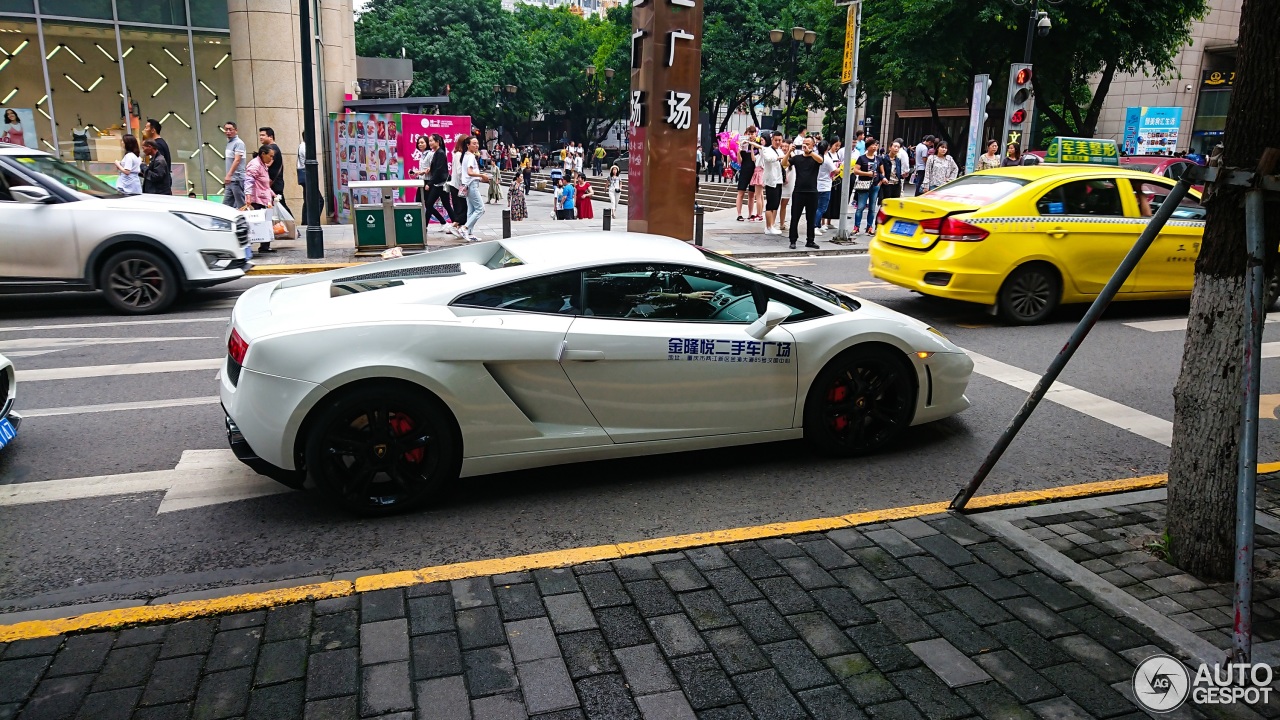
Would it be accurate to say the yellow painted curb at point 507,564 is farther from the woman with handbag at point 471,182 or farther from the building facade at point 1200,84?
the building facade at point 1200,84

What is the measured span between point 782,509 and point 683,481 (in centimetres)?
65

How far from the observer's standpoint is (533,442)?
470 cm

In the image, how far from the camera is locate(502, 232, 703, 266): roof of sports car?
504 cm

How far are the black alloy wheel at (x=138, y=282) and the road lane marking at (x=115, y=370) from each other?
2.40 m

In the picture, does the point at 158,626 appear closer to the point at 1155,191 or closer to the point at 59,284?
the point at 59,284

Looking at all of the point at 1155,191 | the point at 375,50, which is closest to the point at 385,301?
the point at 1155,191

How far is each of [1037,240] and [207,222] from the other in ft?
29.3

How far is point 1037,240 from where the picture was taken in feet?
30.0

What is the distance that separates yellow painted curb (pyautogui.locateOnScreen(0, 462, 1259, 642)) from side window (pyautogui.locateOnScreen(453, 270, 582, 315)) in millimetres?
1353

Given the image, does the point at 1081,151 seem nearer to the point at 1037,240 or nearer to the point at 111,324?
the point at 1037,240

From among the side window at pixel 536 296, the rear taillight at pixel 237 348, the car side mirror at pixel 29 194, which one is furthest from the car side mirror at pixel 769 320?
the car side mirror at pixel 29 194

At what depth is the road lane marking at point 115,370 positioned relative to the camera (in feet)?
23.0

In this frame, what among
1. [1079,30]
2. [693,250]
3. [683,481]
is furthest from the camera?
[1079,30]

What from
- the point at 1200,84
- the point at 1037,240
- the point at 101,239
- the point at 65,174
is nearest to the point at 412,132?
the point at 65,174
